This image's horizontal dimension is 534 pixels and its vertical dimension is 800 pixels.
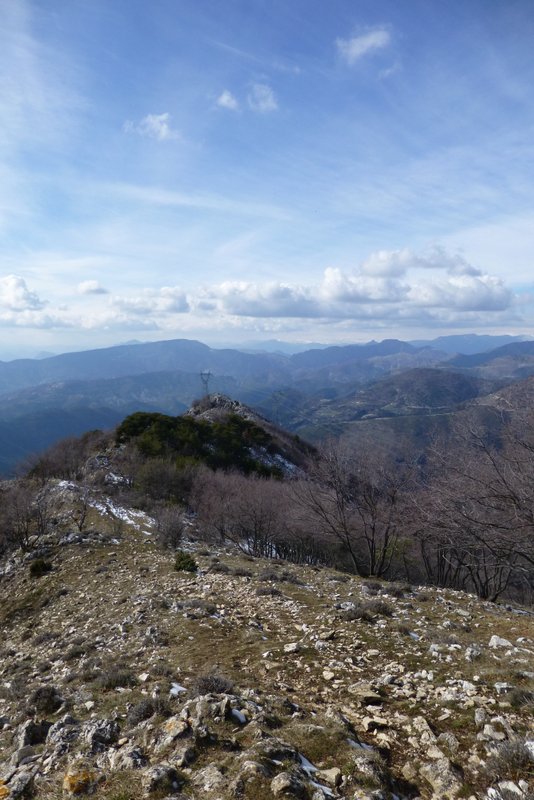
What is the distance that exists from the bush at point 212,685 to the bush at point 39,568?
1941cm

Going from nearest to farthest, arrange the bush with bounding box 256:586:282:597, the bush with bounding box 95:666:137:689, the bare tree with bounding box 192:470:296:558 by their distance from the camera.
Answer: the bush with bounding box 95:666:137:689 < the bush with bounding box 256:586:282:597 < the bare tree with bounding box 192:470:296:558

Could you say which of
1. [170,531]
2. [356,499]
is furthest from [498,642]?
[170,531]

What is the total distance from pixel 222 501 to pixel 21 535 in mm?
15815

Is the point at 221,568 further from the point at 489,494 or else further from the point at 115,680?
the point at 489,494

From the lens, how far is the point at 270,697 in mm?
7941

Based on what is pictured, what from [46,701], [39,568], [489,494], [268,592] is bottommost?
[39,568]

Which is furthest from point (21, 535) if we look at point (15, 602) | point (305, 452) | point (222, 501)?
point (305, 452)

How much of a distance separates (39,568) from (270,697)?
69.0ft

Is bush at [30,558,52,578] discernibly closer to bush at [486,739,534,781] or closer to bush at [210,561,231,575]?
bush at [210,561,231,575]

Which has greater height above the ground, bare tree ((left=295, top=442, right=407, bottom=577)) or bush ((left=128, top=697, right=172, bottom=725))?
bush ((left=128, top=697, right=172, bottom=725))

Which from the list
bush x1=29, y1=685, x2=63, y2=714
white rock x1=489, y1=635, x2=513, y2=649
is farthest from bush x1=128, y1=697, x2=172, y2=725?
white rock x1=489, y1=635, x2=513, y2=649

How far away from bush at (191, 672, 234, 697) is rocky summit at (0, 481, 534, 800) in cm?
3

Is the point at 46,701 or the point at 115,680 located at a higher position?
the point at 46,701

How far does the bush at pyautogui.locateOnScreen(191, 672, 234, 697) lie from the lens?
26.2ft
